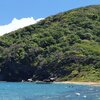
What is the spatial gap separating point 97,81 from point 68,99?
111365 millimetres

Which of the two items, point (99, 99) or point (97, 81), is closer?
point (99, 99)

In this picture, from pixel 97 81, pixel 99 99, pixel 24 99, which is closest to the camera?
pixel 99 99

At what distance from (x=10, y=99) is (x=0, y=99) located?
76.5 inches

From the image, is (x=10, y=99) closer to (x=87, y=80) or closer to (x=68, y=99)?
(x=68, y=99)

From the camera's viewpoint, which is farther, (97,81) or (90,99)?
(97,81)

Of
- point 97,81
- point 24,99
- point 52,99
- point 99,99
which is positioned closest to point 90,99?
point 99,99

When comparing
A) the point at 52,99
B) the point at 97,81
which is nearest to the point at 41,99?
the point at 52,99

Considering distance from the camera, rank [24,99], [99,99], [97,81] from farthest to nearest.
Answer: [97,81], [24,99], [99,99]

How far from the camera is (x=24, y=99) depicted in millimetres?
85938

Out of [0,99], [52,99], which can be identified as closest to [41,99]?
[52,99]

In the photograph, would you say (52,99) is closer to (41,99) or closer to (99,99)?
(41,99)

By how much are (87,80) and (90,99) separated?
118 metres

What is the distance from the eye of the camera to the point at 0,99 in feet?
284

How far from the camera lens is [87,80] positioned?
199375 millimetres
